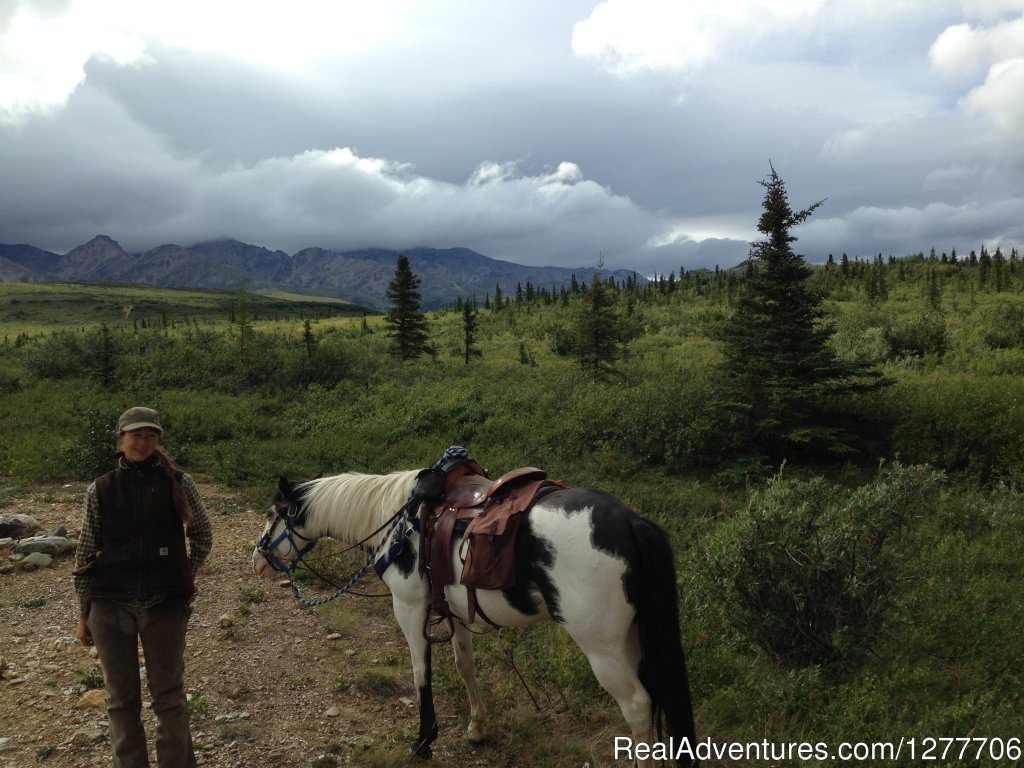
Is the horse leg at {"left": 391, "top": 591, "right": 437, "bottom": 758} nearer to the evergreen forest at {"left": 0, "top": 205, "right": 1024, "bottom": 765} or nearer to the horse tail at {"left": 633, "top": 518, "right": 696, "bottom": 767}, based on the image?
the evergreen forest at {"left": 0, "top": 205, "right": 1024, "bottom": 765}

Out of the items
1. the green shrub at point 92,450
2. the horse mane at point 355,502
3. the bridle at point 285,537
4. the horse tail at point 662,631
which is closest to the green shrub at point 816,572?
the horse tail at point 662,631

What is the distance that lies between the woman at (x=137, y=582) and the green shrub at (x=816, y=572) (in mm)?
4022

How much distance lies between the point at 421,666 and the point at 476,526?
1338 millimetres

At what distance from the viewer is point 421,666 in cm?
429

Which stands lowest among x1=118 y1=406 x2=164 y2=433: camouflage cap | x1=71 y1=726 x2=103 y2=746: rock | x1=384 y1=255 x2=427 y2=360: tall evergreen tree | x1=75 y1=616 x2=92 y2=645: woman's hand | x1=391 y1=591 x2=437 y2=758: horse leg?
x1=71 y1=726 x2=103 y2=746: rock

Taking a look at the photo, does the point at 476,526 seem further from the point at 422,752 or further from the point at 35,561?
the point at 35,561

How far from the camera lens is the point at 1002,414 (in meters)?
10.6

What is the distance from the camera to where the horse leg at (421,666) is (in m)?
4.23

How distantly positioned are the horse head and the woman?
56.0 inches

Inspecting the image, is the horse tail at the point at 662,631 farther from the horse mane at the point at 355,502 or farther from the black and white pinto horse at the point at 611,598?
the horse mane at the point at 355,502

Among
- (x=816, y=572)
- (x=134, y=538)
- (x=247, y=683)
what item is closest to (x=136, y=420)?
(x=134, y=538)

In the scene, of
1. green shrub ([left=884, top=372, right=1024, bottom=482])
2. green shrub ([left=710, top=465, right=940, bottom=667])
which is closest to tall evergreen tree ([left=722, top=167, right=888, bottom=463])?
green shrub ([left=884, top=372, right=1024, bottom=482])

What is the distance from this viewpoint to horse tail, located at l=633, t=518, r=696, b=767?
342 centimetres

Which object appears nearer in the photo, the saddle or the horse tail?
the horse tail
